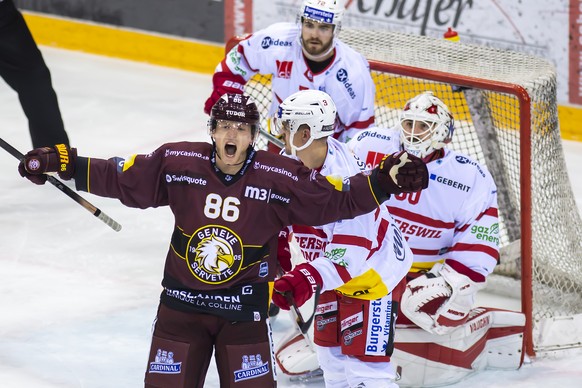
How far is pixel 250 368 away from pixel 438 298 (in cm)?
113

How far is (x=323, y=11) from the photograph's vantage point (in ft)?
16.4

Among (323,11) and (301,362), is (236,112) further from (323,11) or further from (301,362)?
(323,11)

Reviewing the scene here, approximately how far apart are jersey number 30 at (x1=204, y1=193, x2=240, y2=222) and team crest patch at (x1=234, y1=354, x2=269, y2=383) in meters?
0.38

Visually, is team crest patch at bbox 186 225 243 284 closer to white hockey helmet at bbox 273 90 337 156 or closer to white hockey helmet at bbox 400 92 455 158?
white hockey helmet at bbox 273 90 337 156

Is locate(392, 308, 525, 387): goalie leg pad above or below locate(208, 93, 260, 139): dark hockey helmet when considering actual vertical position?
below

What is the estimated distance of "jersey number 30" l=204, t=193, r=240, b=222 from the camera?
3434 millimetres

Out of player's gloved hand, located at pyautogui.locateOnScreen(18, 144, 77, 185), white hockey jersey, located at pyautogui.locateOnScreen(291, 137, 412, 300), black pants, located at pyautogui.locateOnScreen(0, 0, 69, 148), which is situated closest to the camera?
player's gloved hand, located at pyautogui.locateOnScreen(18, 144, 77, 185)

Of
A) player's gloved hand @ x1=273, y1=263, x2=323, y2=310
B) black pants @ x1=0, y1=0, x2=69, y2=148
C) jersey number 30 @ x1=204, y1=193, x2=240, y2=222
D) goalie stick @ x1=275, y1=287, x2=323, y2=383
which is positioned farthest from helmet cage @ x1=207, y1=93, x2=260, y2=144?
black pants @ x1=0, y1=0, x2=69, y2=148

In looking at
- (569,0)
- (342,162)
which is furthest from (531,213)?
(569,0)

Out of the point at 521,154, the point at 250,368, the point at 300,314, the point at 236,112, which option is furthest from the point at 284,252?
the point at 521,154

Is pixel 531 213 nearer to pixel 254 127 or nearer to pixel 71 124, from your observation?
pixel 254 127

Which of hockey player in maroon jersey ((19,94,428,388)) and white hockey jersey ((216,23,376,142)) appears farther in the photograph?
white hockey jersey ((216,23,376,142))

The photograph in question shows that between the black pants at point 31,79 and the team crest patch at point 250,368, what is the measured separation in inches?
119

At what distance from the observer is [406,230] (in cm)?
461
